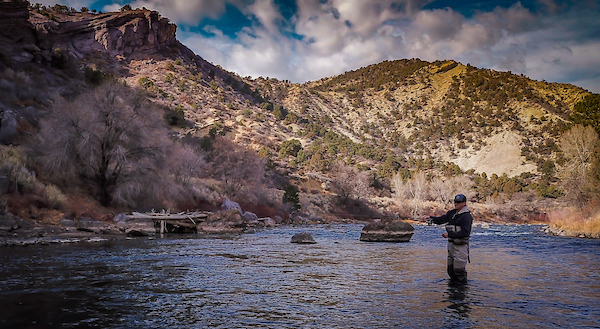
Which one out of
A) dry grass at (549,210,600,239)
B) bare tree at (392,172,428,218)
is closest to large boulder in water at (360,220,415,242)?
dry grass at (549,210,600,239)

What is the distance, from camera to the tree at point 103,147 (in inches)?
1193

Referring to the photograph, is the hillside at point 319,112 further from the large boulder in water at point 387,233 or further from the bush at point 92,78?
the large boulder in water at point 387,233

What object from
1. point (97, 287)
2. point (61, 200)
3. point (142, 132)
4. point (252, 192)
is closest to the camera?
point (97, 287)

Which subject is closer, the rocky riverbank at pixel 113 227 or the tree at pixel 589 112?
the rocky riverbank at pixel 113 227

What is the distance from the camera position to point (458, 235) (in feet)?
33.6

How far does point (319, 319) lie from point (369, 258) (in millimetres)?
9919

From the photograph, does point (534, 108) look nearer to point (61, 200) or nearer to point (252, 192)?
point (252, 192)

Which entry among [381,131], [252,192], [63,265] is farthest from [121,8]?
[63,265]

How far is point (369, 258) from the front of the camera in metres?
17.2

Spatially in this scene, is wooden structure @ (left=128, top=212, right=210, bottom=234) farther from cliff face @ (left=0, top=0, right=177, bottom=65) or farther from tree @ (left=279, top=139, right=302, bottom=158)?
tree @ (left=279, top=139, right=302, bottom=158)

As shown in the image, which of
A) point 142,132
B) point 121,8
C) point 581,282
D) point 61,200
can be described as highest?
point 121,8

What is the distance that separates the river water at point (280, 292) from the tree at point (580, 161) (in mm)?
26545

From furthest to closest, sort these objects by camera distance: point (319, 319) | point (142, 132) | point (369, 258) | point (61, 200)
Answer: point (142, 132), point (61, 200), point (369, 258), point (319, 319)

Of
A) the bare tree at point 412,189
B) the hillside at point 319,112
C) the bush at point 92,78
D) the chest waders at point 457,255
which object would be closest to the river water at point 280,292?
the chest waders at point 457,255
